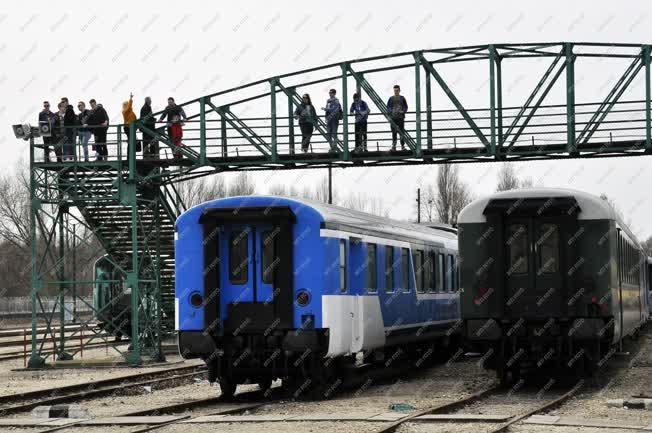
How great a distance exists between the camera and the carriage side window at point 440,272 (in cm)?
2662

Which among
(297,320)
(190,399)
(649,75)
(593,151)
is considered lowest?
(190,399)

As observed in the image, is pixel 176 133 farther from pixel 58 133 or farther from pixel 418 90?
pixel 418 90

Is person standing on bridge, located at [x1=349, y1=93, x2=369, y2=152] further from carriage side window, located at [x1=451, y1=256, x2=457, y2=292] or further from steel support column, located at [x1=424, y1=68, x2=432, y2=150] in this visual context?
carriage side window, located at [x1=451, y1=256, x2=457, y2=292]

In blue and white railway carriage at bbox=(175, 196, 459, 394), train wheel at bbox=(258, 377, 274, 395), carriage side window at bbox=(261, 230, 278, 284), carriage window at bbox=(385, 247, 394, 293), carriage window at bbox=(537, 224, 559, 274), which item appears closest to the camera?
blue and white railway carriage at bbox=(175, 196, 459, 394)

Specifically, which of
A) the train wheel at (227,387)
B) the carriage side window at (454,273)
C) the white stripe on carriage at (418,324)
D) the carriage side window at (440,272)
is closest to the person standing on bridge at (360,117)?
the carriage side window at (440,272)

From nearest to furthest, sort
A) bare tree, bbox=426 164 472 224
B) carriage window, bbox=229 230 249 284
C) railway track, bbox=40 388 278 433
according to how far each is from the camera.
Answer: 1. railway track, bbox=40 388 278 433
2. carriage window, bbox=229 230 249 284
3. bare tree, bbox=426 164 472 224

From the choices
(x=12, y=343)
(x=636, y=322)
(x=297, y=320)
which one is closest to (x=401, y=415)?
(x=297, y=320)

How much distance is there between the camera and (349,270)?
19.1 metres

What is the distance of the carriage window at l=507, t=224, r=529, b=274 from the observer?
19.0 metres

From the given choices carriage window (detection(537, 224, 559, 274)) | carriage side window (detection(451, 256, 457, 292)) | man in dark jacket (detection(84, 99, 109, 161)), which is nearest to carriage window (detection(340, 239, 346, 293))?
carriage window (detection(537, 224, 559, 274))

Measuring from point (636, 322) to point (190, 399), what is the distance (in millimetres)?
10877

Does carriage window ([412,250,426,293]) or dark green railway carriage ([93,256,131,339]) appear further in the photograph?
dark green railway carriage ([93,256,131,339])

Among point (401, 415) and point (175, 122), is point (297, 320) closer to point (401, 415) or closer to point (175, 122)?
point (401, 415)

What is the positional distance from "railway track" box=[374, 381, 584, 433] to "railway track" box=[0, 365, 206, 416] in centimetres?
571
